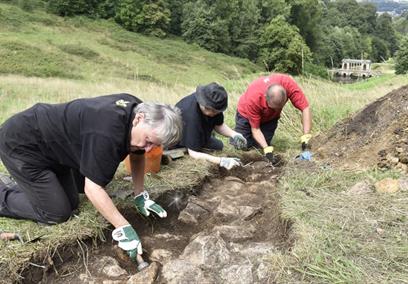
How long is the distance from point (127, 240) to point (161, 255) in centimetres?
27

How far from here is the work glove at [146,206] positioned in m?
3.33

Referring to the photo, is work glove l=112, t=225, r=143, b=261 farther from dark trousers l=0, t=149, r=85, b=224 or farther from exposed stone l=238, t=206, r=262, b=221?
exposed stone l=238, t=206, r=262, b=221

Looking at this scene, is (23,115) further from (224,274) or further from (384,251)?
(384,251)

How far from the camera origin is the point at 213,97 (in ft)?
13.8

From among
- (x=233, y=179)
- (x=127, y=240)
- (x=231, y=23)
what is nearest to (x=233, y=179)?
(x=233, y=179)

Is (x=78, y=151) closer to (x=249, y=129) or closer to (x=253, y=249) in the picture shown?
(x=253, y=249)

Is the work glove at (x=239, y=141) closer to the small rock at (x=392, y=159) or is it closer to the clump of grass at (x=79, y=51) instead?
the small rock at (x=392, y=159)

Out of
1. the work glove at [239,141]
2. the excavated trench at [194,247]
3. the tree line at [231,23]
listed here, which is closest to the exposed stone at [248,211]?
the excavated trench at [194,247]

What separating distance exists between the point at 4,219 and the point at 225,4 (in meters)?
44.6

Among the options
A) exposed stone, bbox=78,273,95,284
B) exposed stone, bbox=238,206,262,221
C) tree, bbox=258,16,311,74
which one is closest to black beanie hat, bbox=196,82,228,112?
exposed stone, bbox=238,206,262,221

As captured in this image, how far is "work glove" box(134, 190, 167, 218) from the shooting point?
3.33 m

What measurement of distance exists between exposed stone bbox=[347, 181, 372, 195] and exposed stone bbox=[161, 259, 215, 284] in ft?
4.58

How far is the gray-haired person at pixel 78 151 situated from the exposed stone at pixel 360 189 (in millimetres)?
1433

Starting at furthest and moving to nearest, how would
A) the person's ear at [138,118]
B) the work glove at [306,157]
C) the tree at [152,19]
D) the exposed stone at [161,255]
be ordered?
the tree at [152,19] → the work glove at [306,157] → the exposed stone at [161,255] → the person's ear at [138,118]
